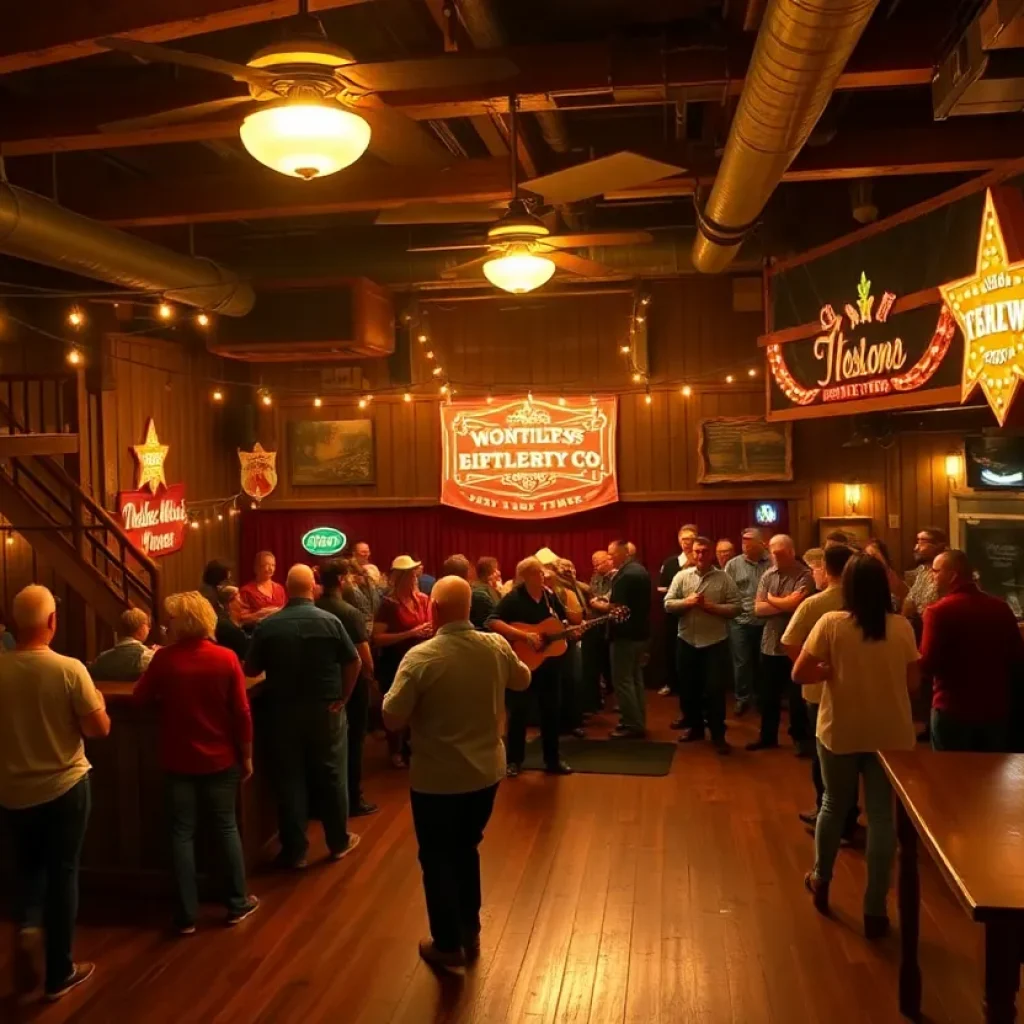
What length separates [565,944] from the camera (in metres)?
4.26

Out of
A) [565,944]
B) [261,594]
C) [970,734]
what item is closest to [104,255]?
[261,594]

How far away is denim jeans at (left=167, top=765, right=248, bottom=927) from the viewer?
445 cm

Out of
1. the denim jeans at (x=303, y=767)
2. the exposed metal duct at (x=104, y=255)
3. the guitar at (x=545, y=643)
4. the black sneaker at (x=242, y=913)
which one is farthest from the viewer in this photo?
the guitar at (x=545, y=643)

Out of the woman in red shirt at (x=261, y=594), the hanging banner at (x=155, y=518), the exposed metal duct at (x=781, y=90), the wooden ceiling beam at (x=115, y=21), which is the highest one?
the wooden ceiling beam at (x=115, y=21)

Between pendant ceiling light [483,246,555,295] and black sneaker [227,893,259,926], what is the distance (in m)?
3.22

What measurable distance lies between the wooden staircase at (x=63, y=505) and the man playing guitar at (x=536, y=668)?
2.66 m

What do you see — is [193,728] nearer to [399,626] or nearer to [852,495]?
[399,626]

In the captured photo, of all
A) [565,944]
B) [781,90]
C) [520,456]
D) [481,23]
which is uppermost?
[481,23]

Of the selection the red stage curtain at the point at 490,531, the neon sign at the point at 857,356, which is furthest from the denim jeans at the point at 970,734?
the red stage curtain at the point at 490,531

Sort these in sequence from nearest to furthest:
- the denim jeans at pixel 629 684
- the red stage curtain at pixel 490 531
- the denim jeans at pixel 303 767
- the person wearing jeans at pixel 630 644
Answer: the denim jeans at pixel 303 767, the person wearing jeans at pixel 630 644, the denim jeans at pixel 629 684, the red stage curtain at pixel 490 531

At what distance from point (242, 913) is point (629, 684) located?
12.5ft

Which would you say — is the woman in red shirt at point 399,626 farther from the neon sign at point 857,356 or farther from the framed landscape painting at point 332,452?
the framed landscape painting at point 332,452

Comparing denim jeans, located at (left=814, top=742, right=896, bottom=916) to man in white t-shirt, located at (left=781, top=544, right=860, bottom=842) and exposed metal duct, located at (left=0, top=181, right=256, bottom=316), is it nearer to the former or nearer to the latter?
man in white t-shirt, located at (left=781, top=544, right=860, bottom=842)

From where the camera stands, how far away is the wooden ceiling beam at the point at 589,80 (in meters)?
4.59
